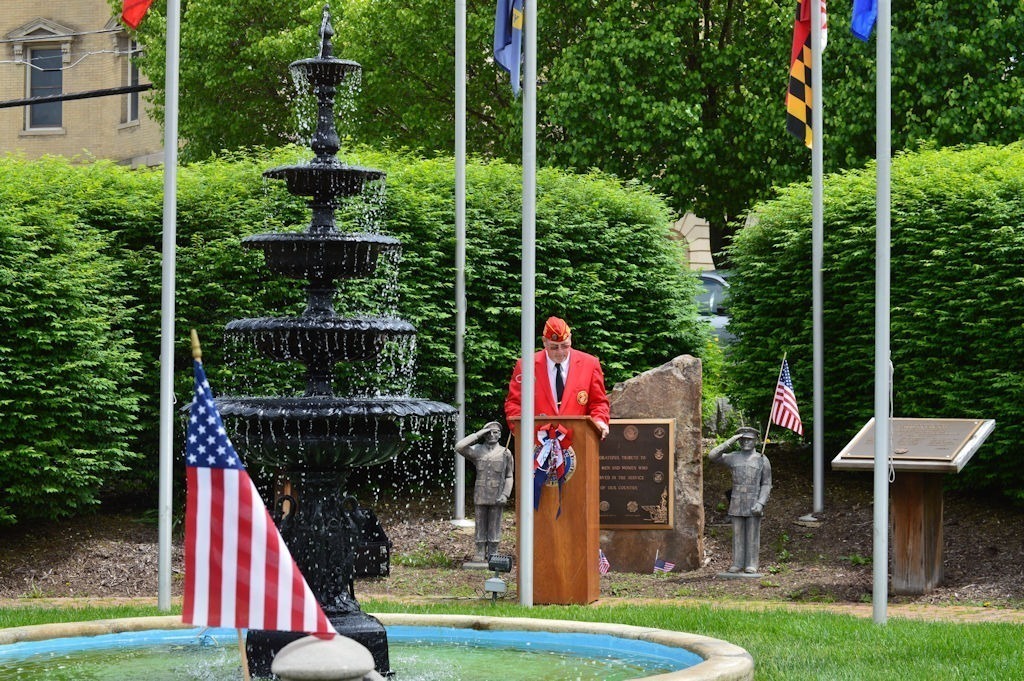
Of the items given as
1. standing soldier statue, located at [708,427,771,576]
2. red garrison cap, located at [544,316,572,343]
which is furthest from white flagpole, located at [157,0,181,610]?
standing soldier statue, located at [708,427,771,576]

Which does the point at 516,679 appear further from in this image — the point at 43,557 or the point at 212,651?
the point at 43,557

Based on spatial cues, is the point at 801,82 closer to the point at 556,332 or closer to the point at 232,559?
the point at 556,332

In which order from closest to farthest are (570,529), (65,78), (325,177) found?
(325,177), (570,529), (65,78)

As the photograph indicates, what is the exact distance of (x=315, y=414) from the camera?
28.6 ft

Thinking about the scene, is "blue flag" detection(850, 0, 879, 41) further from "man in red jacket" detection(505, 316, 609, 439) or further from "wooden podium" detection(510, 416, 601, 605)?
"wooden podium" detection(510, 416, 601, 605)

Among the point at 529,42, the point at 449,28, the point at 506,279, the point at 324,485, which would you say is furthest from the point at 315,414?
the point at 449,28

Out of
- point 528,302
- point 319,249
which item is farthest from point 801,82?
point 319,249

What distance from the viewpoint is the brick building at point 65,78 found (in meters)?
45.5

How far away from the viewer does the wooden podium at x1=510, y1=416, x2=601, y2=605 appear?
12.2 meters

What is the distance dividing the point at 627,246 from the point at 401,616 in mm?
8088

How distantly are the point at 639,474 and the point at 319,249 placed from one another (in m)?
6.06

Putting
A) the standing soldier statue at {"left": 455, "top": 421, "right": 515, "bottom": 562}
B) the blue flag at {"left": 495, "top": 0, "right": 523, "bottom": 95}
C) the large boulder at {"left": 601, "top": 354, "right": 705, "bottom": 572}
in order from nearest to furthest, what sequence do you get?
1. the blue flag at {"left": 495, "top": 0, "right": 523, "bottom": 95}
2. the standing soldier statue at {"left": 455, "top": 421, "right": 515, "bottom": 562}
3. the large boulder at {"left": 601, "top": 354, "right": 705, "bottom": 572}

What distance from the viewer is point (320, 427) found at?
880cm

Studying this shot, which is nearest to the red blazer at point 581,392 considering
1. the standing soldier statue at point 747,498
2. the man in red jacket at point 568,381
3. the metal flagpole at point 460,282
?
the man in red jacket at point 568,381
